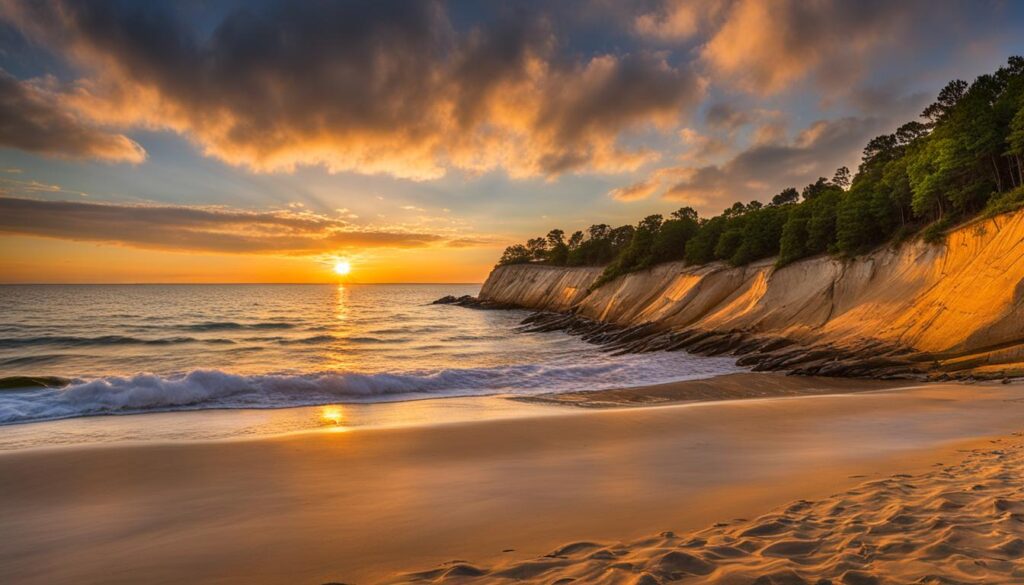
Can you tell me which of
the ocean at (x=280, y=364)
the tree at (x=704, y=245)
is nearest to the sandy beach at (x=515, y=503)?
the ocean at (x=280, y=364)

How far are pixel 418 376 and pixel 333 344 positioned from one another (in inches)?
852

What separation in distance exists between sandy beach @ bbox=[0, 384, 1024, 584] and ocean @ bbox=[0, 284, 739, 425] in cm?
670

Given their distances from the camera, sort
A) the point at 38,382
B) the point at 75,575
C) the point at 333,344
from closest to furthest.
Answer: the point at 75,575 → the point at 38,382 → the point at 333,344

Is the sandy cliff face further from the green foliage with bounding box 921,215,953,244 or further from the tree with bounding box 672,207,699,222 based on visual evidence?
the tree with bounding box 672,207,699,222

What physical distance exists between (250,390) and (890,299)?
94.4ft

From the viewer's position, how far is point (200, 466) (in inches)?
332

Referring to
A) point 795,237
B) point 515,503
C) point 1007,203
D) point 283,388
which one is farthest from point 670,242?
point 515,503

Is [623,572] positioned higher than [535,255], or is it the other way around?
[535,255]

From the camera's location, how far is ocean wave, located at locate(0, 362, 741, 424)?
14867mm

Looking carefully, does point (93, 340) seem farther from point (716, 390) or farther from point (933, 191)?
point (933, 191)

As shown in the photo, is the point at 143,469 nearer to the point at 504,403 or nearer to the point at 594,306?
the point at 504,403

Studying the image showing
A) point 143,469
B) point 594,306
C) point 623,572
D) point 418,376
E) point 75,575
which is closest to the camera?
point 623,572

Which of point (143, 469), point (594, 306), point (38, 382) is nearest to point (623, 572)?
point (143, 469)

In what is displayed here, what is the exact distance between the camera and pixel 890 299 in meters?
24.5
